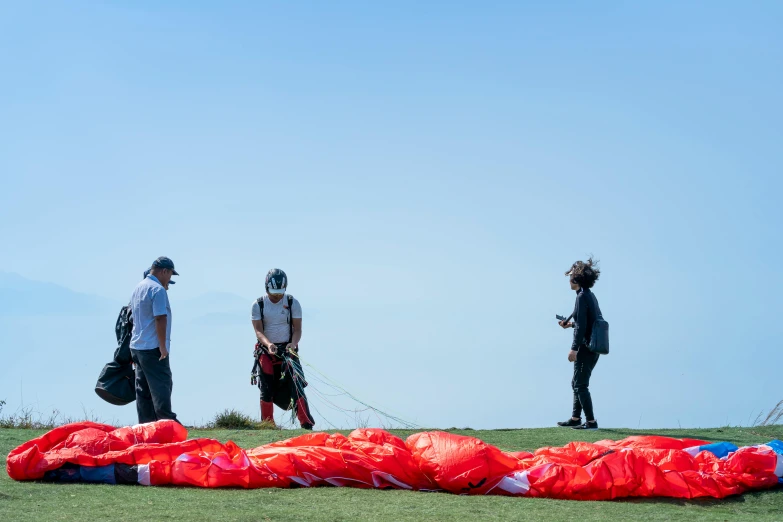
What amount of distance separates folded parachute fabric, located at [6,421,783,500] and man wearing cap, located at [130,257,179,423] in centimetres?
149

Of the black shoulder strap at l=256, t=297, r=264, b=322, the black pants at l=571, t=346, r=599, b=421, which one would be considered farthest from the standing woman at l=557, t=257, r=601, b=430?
the black shoulder strap at l=256, t=297, r=264, b=322

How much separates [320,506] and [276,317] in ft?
12.9

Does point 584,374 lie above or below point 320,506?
above

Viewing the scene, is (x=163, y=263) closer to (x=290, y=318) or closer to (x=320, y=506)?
(x=290, y=318)

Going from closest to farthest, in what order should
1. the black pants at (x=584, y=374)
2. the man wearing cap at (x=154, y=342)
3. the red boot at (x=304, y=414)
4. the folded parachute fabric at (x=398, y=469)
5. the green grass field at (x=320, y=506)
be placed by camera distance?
the green grass field at (x=320, y=506)
the folded parachute fabric at (x=398, y=469)
the man wearing cap at (x=154, y=342)
the black pants at (x=584, y=374)
the red boot at (x=304, y=414)

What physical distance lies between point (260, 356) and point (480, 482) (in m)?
3.79

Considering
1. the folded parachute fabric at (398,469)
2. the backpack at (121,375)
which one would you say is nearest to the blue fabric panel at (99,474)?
the folded parachute fabric at (398,469)

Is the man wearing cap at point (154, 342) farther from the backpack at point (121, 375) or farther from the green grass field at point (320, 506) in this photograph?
the green grass field at point (320, 506)

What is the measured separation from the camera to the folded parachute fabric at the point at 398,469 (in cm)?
527

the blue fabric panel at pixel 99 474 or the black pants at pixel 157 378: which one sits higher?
the black pants at pixel 157 378

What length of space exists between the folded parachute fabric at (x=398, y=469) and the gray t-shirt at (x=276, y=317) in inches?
114

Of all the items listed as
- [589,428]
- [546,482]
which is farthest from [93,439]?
[589,428]

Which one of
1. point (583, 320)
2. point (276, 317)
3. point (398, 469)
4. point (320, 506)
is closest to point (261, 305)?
point (276, 317)

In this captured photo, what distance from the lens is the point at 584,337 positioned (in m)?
8.35
